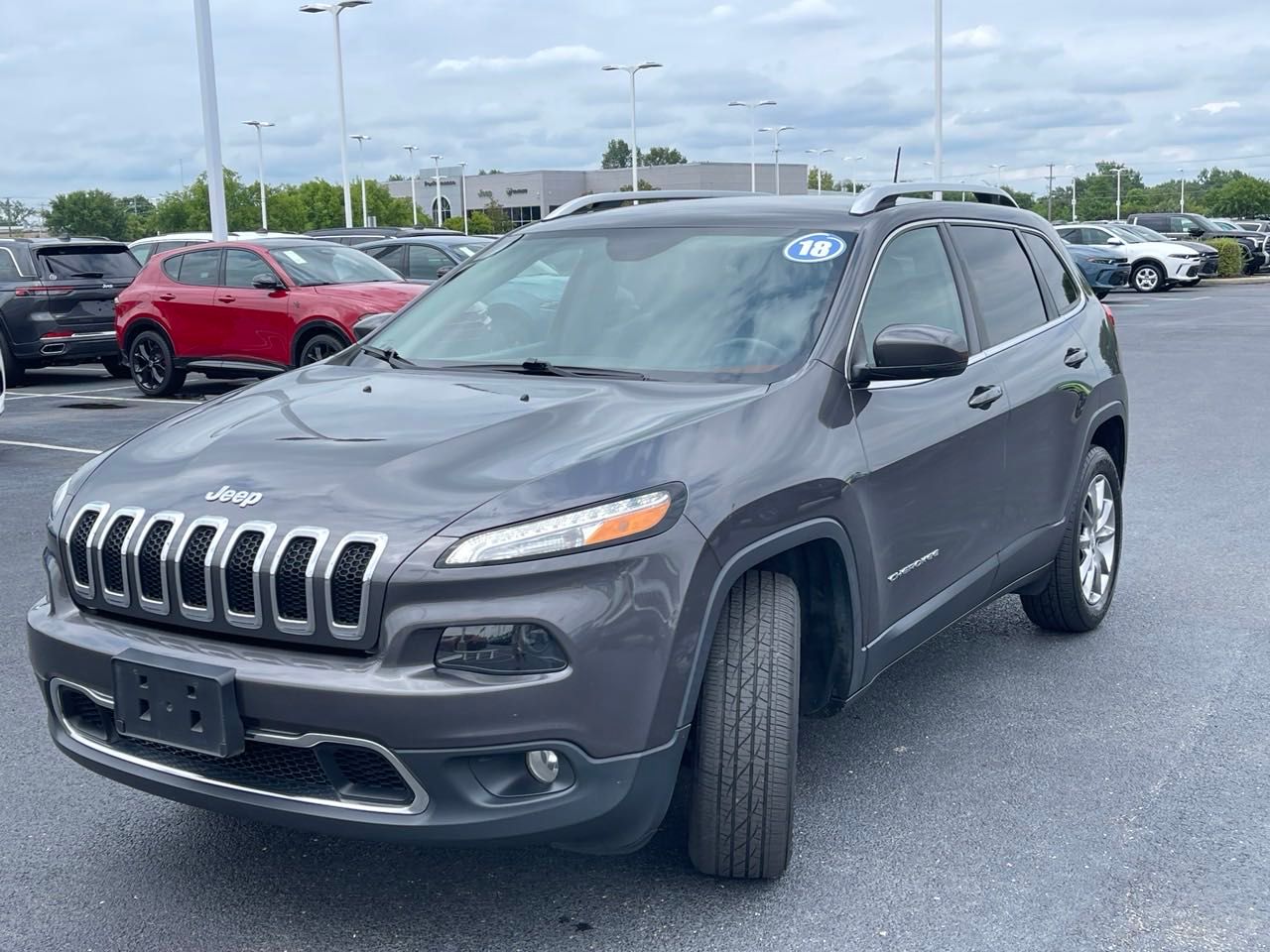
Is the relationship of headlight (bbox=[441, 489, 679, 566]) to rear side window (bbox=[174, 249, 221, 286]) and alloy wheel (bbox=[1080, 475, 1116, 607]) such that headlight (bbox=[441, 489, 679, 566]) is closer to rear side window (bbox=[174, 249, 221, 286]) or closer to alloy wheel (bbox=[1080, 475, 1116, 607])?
alloy wheel (bbox=[1080, 475, 1116, 607])

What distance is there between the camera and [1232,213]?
122500 millimetres

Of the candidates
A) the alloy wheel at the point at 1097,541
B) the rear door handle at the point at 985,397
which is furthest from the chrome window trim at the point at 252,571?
the alloy wheel at the point at 1097,541

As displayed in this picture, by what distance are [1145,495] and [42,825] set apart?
20.9 feet

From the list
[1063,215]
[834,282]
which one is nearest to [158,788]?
[834,282]

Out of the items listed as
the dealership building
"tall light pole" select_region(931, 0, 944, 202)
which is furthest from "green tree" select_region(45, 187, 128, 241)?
"tall light pole" select_region(931, 0, 944, 202)

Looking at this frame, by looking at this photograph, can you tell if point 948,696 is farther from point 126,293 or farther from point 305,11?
point 305,11

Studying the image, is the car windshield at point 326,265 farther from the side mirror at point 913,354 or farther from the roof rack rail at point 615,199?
the side mirror at point 913,354

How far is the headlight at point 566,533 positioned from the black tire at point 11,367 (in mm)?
13916

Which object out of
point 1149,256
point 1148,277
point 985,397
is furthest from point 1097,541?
point 1148,277

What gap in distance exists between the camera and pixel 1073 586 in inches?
205

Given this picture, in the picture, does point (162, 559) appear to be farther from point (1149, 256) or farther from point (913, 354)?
point (1149, 256)

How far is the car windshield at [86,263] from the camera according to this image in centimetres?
1622

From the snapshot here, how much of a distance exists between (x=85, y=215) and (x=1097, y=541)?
11987 centimetres

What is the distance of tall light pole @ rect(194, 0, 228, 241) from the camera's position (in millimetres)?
20984
